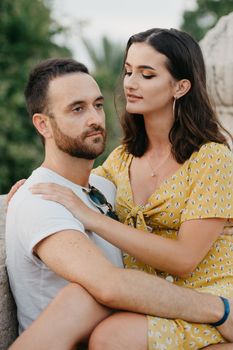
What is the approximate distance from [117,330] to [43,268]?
47 centimetres

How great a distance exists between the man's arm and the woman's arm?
0.22 m

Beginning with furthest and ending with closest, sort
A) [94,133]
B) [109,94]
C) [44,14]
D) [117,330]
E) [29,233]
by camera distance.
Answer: [109,94]
[44,14]
[94,133]
[29,233]
[117,330]

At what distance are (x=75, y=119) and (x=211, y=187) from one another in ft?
2.24

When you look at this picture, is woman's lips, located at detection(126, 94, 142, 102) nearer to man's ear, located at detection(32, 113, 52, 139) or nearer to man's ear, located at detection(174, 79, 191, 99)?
man's ear, located at detection(174, 79, 191, 99)

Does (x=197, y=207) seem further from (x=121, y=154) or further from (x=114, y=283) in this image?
(x=121, y=154)

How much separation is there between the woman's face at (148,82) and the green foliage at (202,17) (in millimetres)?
17185

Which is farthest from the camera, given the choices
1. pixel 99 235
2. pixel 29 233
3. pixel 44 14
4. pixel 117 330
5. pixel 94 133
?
pixel 44 14

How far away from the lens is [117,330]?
2562 millimetres

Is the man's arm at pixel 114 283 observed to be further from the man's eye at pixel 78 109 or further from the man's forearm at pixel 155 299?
the man's eye at pixel 78 109

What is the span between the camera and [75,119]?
313 cm

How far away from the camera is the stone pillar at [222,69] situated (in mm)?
4555

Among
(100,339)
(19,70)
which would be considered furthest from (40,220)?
(19,70)

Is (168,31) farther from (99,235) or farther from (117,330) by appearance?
(117,330)

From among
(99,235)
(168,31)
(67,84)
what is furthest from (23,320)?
(168,31)
